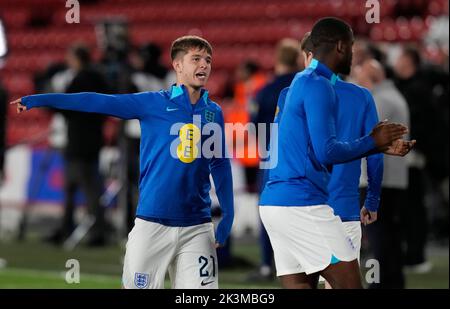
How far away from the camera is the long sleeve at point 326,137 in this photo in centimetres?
496

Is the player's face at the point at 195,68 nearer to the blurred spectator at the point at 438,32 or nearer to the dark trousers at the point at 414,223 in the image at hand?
the dark trousers at the point at 414,223

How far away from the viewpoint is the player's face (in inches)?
219

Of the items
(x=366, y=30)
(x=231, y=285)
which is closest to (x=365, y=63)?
(x=231, y=285)

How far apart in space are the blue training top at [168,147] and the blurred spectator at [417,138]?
17.5ft

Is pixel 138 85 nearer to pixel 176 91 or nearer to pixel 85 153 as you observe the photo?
pixel 85 153

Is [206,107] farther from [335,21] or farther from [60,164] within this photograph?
[60,164]

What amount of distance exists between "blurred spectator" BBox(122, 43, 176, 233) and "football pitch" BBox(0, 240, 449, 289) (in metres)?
0.65

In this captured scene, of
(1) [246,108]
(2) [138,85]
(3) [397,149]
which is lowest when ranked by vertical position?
(3) [397,149]

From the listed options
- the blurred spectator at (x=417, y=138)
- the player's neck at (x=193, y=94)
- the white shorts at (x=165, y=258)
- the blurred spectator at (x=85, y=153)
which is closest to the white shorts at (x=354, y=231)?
the white shorts at (x=165, y=258)

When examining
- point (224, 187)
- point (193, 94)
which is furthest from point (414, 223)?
point (193, 94)

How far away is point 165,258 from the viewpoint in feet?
17.9

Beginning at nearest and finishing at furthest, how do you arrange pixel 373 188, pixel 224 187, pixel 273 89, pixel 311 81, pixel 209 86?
pixel 311 81 < pixel 224 187 < pixel 373 188 < pixel 273 89 < pixel 209 86

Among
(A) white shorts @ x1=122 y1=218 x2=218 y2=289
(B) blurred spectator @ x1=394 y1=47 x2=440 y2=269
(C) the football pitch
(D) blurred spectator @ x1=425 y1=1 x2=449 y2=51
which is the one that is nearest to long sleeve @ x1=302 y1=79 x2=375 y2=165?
(A) white shorts @ x1=122 y1=218 x2=218 y2=289

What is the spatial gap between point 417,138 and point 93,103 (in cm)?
613
